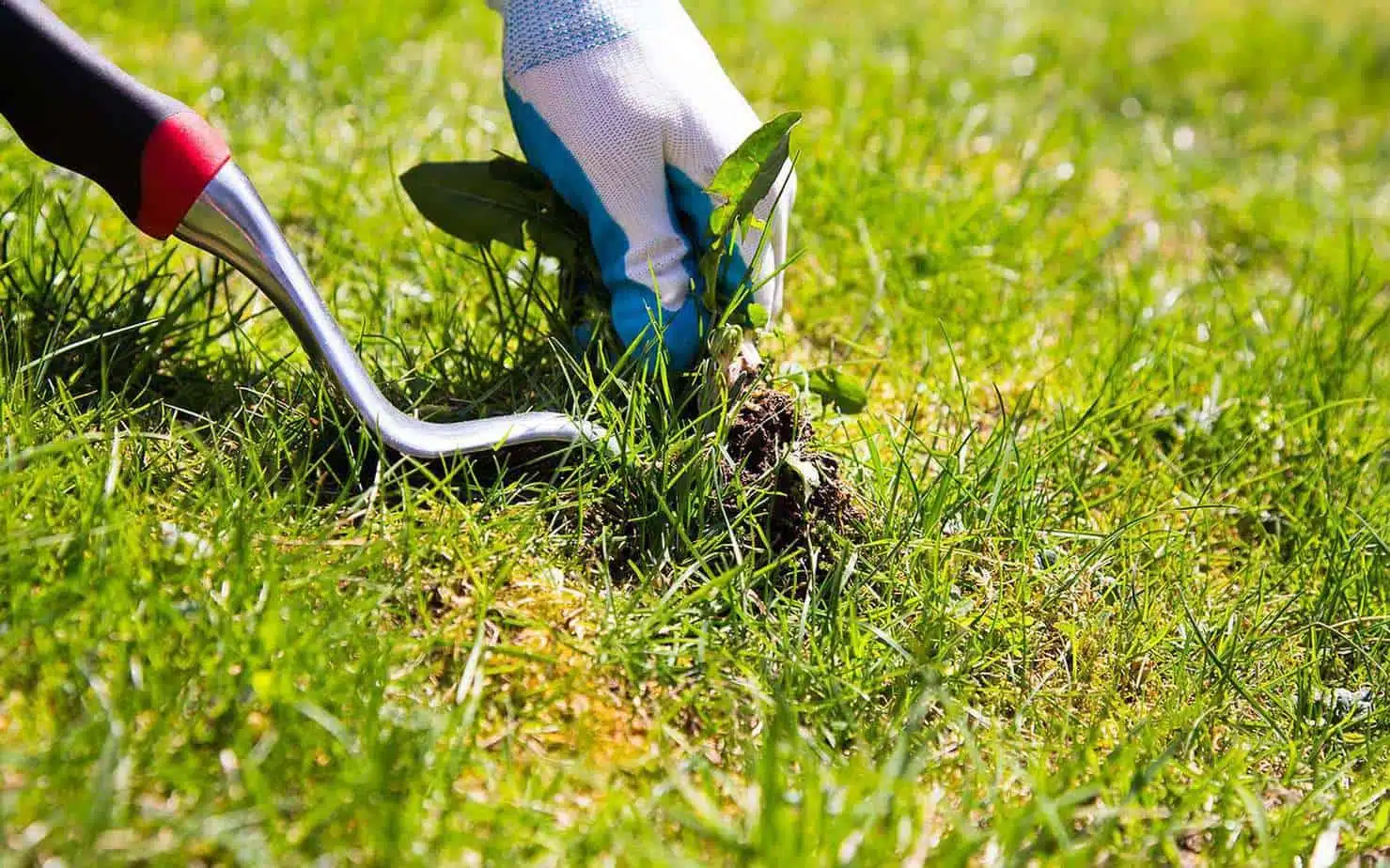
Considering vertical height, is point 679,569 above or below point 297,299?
below

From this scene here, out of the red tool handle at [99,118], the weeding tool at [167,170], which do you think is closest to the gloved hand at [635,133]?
the weeding tool at [167,170]

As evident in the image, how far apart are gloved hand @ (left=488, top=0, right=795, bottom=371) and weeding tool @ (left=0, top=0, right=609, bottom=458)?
10.8 inches

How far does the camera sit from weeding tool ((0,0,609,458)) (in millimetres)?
1678

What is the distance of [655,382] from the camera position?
194 centimetres

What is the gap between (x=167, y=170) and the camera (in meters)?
1.70

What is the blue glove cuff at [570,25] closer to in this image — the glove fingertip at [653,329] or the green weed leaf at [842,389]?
the glove fingertip at [653,329]

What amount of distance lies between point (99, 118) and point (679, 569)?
0.94m

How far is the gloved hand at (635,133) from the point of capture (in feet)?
6.32

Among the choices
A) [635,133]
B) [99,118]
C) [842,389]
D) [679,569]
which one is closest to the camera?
[99,118]

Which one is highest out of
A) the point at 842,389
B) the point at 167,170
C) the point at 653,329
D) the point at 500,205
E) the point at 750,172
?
the point at 167,170

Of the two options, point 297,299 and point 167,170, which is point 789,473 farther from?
point 167,170

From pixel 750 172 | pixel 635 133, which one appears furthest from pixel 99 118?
pixel 750 172

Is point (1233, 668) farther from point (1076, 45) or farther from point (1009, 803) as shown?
point (1076, 45)

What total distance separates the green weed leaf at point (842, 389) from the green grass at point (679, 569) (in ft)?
0.20
